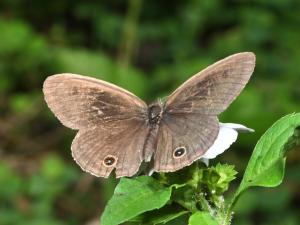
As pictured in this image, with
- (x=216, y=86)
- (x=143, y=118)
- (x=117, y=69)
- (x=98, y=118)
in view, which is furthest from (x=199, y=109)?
→ (x=117, y=69)

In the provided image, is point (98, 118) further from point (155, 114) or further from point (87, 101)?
point (155, 114)

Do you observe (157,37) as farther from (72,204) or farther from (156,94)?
(72,204)

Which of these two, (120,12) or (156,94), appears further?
(120,12)

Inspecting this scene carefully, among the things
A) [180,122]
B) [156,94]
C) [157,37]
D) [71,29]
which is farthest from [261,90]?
[180,122]

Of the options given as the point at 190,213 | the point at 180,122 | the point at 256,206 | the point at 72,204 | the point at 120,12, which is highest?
the point at 180,122

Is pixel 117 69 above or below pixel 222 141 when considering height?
below

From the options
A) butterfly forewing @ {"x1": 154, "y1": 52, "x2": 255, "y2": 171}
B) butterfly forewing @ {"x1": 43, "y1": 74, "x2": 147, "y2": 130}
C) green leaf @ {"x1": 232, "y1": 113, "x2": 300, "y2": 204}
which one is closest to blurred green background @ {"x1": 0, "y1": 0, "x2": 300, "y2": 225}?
butterfly forewing @ {"x1": 43, "y1": 74, "x2": 147, "y2": 130}
